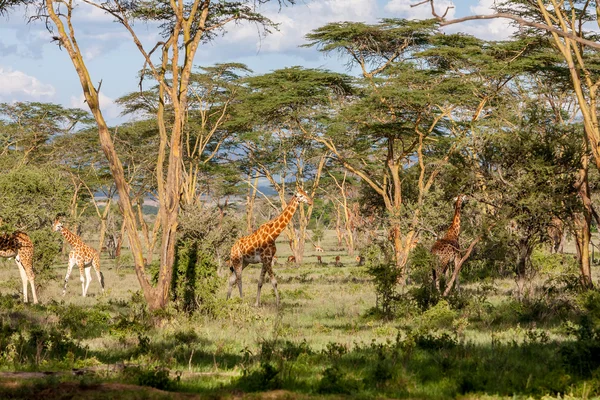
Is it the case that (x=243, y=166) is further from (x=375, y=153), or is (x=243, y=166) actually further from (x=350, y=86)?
(x=350, y=86)

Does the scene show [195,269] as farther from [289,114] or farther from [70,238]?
[289,114]

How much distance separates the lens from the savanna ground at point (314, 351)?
282 inches

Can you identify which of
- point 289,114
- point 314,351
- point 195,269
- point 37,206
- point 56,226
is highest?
point 289,114

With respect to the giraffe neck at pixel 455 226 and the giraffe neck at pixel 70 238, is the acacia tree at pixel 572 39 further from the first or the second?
the giraffe neck at pixel 70 238

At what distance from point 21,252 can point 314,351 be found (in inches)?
366

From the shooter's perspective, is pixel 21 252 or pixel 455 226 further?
pixel 21 252

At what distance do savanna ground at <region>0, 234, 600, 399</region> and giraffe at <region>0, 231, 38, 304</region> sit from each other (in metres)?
1.63

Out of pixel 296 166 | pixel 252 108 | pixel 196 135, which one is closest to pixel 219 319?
pixel 252 108

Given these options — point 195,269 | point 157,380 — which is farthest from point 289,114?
point 157,380

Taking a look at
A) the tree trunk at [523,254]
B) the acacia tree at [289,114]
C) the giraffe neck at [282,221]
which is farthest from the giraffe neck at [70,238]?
the tree trunk at [523,254]

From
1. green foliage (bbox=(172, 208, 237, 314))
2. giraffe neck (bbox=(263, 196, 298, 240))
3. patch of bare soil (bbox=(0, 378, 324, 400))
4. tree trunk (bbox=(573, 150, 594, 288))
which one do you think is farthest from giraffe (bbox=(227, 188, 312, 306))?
patch of bare soil (bbox=(0, 378, 324, 400))

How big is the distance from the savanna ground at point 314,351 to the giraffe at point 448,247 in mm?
1148

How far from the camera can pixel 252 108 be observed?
25797mm

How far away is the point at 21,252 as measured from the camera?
16641mm
